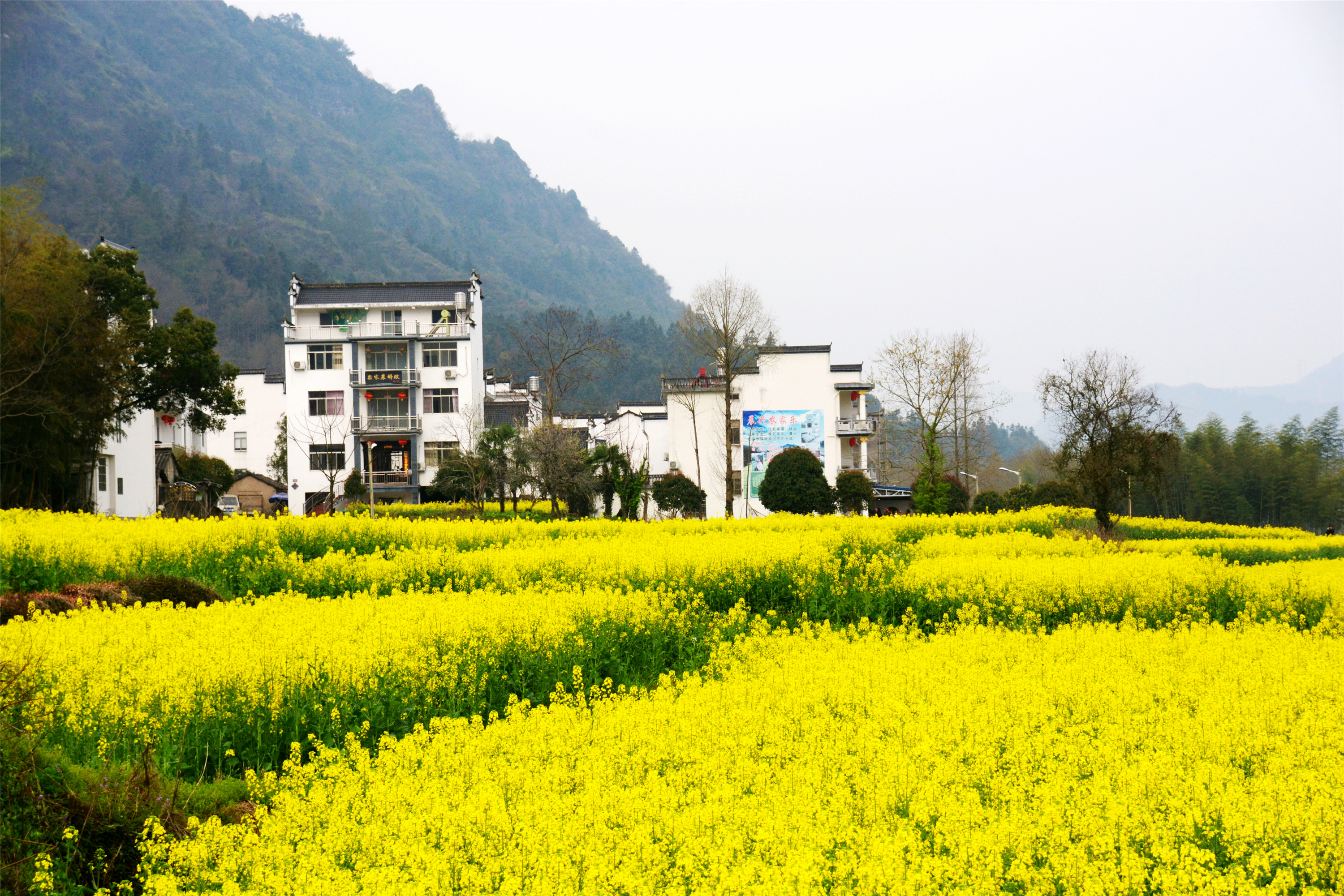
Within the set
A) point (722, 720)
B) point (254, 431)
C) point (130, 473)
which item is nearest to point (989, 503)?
point (722, 720)

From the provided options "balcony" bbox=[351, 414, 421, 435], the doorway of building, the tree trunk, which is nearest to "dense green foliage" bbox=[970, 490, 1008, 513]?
the tree trunk

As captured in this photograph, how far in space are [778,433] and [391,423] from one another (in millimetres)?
23018

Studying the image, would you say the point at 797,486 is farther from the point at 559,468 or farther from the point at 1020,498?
the point at 559,468

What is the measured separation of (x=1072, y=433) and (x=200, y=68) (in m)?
201

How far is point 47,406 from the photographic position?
21109mm

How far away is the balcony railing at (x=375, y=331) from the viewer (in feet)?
165

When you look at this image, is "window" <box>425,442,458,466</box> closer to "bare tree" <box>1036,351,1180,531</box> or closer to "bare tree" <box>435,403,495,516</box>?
"bare tree" <box>435,403,495,516</box>

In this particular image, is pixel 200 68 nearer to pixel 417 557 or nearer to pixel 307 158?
pixel 307 158

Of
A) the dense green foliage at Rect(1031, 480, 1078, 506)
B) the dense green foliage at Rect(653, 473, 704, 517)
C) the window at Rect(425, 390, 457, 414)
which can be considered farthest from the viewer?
the window at Rect(425, 390, 457, 414)

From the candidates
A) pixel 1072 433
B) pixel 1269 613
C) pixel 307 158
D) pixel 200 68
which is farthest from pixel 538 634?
pixel 200 68

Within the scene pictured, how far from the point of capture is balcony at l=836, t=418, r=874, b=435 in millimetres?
46406

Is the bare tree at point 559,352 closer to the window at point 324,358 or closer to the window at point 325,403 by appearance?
the window at point 324,358

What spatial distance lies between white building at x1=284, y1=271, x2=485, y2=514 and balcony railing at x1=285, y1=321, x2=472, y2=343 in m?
0.05

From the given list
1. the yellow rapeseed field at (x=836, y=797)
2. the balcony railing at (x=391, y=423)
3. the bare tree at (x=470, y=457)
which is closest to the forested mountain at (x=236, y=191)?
the balcony railing at (x=391, y=423)
